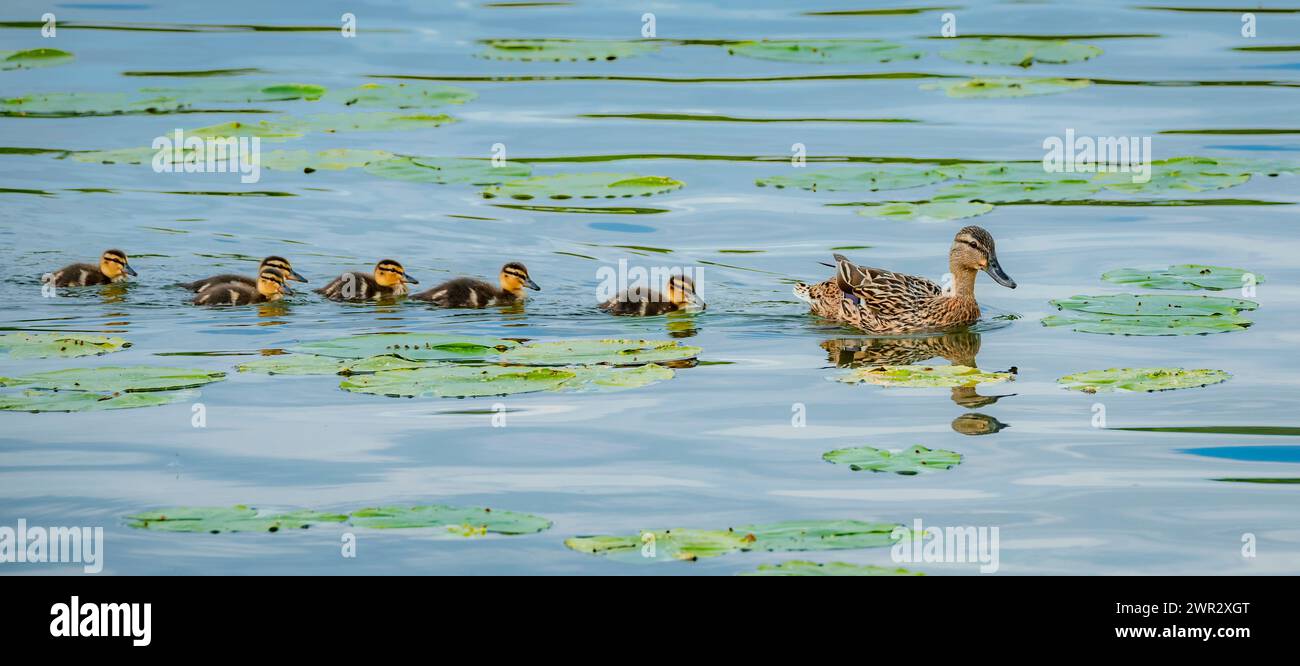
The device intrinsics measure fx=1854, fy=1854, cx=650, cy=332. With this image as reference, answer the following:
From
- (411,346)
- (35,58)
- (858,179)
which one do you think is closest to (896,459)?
(411,346)

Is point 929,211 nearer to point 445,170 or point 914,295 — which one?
point 914,295

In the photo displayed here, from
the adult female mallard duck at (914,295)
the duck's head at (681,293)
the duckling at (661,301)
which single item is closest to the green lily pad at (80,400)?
the duckling at (661,301)

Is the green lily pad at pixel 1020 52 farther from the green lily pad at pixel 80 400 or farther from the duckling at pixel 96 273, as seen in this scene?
the green lily pad at pixel 80 400

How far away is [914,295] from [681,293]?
5.01 ft

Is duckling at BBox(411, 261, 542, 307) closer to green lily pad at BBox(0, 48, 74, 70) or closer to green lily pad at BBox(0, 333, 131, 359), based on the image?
green lily pad at BBox(0, 333, 131, 359)

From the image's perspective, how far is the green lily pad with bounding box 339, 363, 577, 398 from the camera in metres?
9.52

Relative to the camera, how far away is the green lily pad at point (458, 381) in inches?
375

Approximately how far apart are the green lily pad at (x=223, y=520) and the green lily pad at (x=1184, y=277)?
6619mm

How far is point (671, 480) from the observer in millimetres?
8328

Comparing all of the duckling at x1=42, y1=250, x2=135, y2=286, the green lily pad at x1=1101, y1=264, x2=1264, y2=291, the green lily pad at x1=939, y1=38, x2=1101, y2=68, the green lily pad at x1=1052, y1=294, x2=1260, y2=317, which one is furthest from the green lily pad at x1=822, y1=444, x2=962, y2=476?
the green lily pad at x1=939, y1=38, x2=1101, y2=68

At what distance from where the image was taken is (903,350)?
11.5 meters

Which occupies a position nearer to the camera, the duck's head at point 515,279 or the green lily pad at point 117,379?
the green lily pad at point 117,379

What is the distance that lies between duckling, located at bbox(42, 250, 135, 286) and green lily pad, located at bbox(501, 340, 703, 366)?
3.84 metres

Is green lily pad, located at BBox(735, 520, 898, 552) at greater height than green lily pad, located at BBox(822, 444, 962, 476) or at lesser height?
lesser
